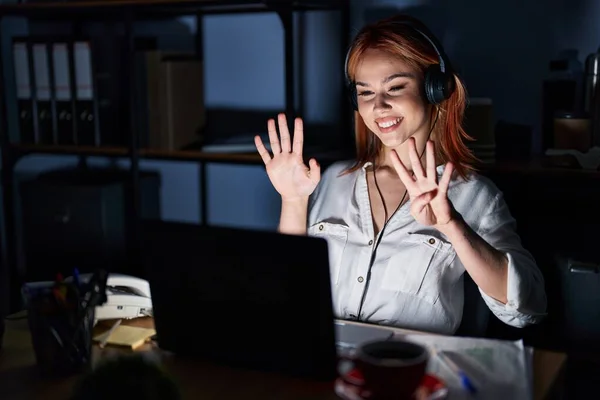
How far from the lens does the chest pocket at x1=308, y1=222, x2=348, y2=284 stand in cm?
167

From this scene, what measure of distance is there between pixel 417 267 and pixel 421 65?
0.43 metres

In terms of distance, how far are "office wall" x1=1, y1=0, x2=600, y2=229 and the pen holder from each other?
1535 millimetres

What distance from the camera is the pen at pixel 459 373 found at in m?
1.07

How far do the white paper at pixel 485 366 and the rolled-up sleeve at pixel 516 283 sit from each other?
A: 0.24 meters

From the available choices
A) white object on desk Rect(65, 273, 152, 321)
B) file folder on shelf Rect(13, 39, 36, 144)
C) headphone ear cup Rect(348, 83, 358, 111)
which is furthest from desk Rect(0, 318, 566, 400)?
file folder on shelf Rect(13, 39, 36, 144)

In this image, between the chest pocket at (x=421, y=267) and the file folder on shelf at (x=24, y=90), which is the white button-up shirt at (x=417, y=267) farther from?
the file folder on shelf at (x=24, y=90)

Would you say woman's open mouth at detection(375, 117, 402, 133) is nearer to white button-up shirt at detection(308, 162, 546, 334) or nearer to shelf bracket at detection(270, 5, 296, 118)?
white button-up shirt at detection(308, 162, 546, 334)

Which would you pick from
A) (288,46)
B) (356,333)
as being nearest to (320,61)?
(288,46)

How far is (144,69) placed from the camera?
2.60 meters

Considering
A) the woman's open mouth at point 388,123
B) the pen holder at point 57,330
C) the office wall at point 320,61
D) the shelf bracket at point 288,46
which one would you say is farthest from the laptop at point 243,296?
the office wall at point 320,61

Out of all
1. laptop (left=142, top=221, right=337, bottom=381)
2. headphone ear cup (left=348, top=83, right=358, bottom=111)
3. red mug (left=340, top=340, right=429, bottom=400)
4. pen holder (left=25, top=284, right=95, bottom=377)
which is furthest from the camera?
headphone ear cup (left=348, top=83, right=358, bottom=111)

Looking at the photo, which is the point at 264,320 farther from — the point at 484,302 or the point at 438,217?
the point at 484,302

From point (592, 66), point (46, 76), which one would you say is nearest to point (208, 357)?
point (592, 66)

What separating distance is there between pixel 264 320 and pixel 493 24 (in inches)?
59.7
